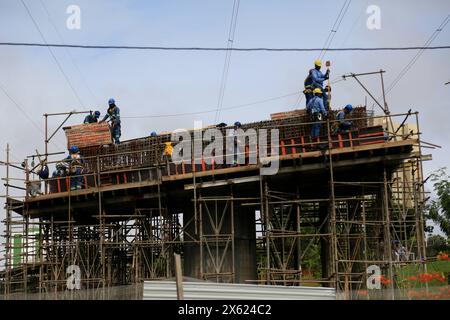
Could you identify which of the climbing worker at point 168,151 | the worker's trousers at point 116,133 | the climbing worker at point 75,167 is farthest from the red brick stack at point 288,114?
the climbing worker at point 75,167

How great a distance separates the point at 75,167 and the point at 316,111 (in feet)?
36.1

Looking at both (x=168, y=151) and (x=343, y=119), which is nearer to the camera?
(x=343, y=119)

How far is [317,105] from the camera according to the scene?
29.1 metres

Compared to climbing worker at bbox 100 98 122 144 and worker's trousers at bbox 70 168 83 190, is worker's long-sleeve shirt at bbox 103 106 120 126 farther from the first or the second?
worker's trousers at bbox 70 168 83 190

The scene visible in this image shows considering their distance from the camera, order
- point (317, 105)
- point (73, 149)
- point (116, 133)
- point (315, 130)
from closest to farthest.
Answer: point (317, 105) < point (315, 130) < point (73, 149) < point (116, 133)

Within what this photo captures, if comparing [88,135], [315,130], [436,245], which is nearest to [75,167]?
[88,135]

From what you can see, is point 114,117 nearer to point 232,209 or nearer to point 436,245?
point 232,209

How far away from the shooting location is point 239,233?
3083 centimetres

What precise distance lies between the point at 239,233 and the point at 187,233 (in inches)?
84.6

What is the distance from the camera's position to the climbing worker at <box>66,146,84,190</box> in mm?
32625

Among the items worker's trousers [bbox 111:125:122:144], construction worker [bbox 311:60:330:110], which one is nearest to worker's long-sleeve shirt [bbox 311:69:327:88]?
construction worker [bbox 311:60:330:110]

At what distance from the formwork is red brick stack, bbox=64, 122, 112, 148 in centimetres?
38
